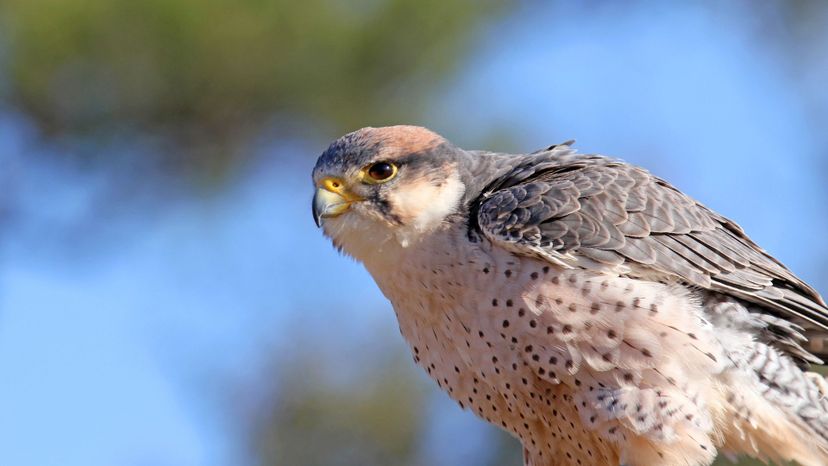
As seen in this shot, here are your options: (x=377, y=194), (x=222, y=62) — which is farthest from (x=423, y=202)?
(x=222, y=62)

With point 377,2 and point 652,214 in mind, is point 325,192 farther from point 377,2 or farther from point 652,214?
point 377,2

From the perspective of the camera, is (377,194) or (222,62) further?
(222,62)

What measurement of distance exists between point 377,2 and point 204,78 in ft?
6.87

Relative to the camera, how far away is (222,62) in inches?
480

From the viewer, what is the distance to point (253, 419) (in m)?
12.9

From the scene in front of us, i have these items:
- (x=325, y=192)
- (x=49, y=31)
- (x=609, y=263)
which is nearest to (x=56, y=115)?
(x=49, y=31)

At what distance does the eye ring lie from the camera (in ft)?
15.8

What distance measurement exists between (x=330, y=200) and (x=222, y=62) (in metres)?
7.77

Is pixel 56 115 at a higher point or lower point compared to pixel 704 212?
higher

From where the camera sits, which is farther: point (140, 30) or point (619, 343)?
point (140, 30)

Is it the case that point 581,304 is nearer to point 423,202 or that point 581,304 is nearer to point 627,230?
point 627,230

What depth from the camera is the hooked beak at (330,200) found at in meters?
4.75

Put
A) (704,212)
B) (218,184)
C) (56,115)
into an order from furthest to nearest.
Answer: (218,184), (56,115), (704,212)

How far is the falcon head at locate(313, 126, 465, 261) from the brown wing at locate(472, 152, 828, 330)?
194mm
